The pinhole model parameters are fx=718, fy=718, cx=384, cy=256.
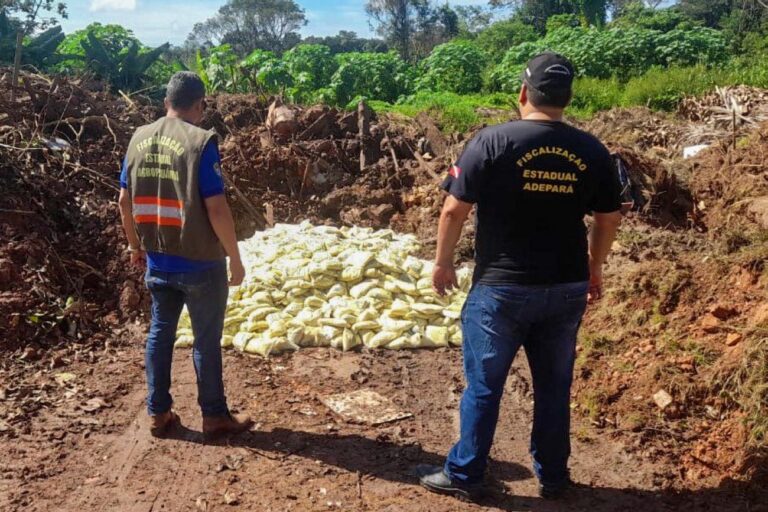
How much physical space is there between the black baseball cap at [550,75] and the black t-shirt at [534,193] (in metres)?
0.15

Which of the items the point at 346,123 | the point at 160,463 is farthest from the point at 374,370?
the point at 346,123

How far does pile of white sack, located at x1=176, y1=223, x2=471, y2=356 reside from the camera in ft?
18.5

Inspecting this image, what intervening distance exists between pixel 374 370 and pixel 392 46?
119 ft

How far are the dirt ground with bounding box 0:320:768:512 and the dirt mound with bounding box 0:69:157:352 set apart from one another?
74 cm

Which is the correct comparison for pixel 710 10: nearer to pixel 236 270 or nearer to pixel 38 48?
pixel 38 48

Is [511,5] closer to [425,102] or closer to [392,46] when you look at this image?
[392,46]

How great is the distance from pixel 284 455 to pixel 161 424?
76 centimetres

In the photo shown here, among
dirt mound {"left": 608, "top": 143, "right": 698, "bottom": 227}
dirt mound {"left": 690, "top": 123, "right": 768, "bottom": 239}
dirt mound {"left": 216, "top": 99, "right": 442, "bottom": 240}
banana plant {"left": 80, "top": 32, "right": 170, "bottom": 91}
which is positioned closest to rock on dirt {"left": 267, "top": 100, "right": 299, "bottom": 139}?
dirt mound {"left": 216, "top": 99, "right": 442, "bottom": 240}

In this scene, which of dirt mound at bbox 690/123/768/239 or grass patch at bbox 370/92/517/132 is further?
grass patch at bbox 370/92/517/132

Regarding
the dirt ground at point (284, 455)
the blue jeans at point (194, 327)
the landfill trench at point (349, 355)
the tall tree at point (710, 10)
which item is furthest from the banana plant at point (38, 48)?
the tall tree at point (710, 10)

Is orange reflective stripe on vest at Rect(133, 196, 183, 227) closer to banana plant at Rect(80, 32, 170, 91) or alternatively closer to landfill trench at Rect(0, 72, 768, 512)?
landfill trench at Rect(0, 72, 768, 512)

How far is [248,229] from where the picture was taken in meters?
8.84

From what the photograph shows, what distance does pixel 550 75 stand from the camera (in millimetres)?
3008

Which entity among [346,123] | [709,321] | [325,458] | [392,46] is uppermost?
[392,46]
